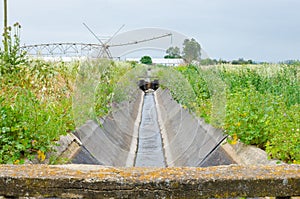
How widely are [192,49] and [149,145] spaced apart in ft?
18.9

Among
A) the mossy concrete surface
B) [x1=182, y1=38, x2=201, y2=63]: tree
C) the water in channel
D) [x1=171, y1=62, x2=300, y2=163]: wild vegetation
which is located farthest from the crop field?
the mossy concrete surface

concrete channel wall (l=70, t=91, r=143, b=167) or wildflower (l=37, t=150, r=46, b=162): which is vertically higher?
wildflower (l=37, t=150, r=46, b=162)

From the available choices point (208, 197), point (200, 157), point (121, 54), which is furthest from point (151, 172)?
point (121, 54)

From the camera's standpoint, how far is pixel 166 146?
11.1 metres

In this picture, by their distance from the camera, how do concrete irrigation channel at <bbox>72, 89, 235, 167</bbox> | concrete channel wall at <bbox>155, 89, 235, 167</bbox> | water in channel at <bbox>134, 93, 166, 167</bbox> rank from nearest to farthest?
concrete channel wall at <bbox>155, 89, 235, 167</bbox>
concrete irrigation channel at <bbox>72, 89, 235, 167</bbox>
water in channel at <bbox>134, 93, 166, 167</bbox>

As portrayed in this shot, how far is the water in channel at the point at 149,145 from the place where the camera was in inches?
380

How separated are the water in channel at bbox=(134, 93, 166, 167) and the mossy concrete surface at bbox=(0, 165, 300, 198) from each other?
23.6 ft

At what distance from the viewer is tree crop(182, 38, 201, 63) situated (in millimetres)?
14344

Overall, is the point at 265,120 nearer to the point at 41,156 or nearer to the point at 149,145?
the point at 41,156

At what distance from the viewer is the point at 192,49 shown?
53.1 feet

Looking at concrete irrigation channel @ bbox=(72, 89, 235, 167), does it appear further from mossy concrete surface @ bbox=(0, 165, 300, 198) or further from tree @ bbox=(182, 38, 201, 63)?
mossy concrete surface @ bbox=(0, 165, 300, 198)

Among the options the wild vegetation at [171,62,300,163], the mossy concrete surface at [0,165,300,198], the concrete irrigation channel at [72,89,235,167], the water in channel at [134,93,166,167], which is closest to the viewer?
the mossy concrete surface at [0,165,300,198]

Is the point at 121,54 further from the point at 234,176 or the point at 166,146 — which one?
the point at 234,176

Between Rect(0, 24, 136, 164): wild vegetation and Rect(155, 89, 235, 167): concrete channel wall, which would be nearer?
Rect(0, 24, 136, 164): wild vegetation
